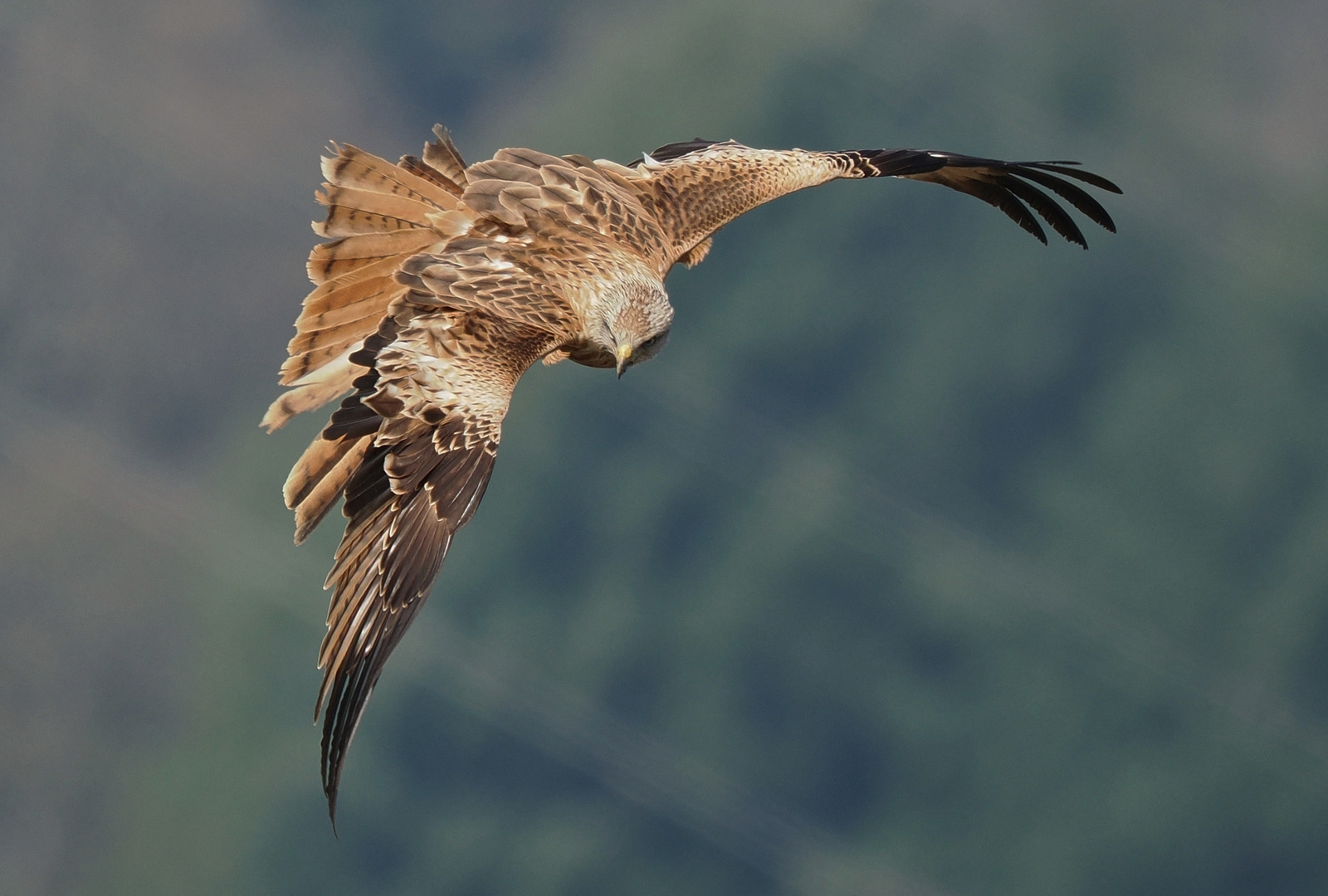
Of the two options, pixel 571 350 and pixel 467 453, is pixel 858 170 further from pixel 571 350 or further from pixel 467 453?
pixel 467 453

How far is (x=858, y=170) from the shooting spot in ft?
22.4

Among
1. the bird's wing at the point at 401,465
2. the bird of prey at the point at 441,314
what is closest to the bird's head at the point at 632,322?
the bird of prey at the point at 441,314

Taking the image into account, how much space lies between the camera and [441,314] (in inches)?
222

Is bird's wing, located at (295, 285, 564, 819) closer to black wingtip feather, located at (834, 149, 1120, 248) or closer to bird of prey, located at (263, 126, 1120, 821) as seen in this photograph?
bird of prey, located at (263, 126, 1120, 821)

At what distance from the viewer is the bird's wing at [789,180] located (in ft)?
21.0

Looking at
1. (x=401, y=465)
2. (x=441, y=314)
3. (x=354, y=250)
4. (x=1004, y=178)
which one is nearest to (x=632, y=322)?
(x=441, y=314)

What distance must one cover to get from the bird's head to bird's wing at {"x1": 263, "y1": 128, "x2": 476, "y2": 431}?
1.12m

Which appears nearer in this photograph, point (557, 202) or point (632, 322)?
point (632, 322)

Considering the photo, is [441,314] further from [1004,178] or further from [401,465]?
[1004,178]

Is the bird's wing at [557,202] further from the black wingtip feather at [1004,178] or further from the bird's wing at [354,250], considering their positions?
the black wingtip feather at [1004,178]

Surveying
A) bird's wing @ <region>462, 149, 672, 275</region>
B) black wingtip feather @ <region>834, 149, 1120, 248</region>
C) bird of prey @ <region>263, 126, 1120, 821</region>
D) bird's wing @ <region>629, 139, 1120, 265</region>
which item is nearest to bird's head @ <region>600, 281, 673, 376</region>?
bird of prey @ <region>263, 126, 1120, 821</region>

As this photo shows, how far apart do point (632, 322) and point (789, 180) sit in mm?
1604

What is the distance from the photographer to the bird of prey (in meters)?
5.33

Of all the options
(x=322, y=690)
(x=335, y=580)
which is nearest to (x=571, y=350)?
(x=335, y=580)
